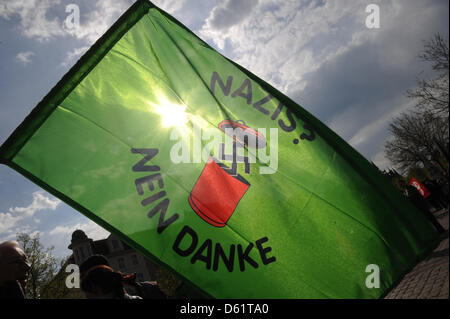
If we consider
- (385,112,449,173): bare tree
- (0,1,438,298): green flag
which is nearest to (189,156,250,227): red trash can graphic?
(0,1,438,298): green flag

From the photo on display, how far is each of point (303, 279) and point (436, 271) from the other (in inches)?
209

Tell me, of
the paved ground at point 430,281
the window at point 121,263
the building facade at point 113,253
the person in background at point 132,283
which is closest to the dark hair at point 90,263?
the person in background at point 132,283

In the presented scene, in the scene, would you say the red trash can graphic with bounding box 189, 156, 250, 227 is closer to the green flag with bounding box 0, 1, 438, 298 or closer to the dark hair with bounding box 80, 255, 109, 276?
the green flag with bounding box 0, 1, 438, 298

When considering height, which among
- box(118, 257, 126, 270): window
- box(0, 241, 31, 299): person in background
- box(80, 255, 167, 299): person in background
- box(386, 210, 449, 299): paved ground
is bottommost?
box(386, 210, 449, 299): paved ground

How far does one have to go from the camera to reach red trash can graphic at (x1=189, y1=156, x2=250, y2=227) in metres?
1.90

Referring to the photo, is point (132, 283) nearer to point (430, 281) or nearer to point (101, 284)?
point (101, 284)

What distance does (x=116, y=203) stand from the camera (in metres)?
1.75

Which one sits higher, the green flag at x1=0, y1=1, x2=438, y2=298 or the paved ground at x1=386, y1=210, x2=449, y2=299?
the green flag at x1=0, y1=1, x2=438, y2=298

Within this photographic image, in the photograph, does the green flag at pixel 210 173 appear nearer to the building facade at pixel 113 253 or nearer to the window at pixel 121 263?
the building facade at pixel 113 253

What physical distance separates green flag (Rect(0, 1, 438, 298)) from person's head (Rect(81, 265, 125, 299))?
1.56 feet

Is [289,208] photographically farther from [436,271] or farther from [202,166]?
[436,271]

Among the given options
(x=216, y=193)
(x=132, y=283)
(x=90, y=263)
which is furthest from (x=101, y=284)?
(x=216, y=193)

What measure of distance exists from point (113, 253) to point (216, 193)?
44415 millimetres
